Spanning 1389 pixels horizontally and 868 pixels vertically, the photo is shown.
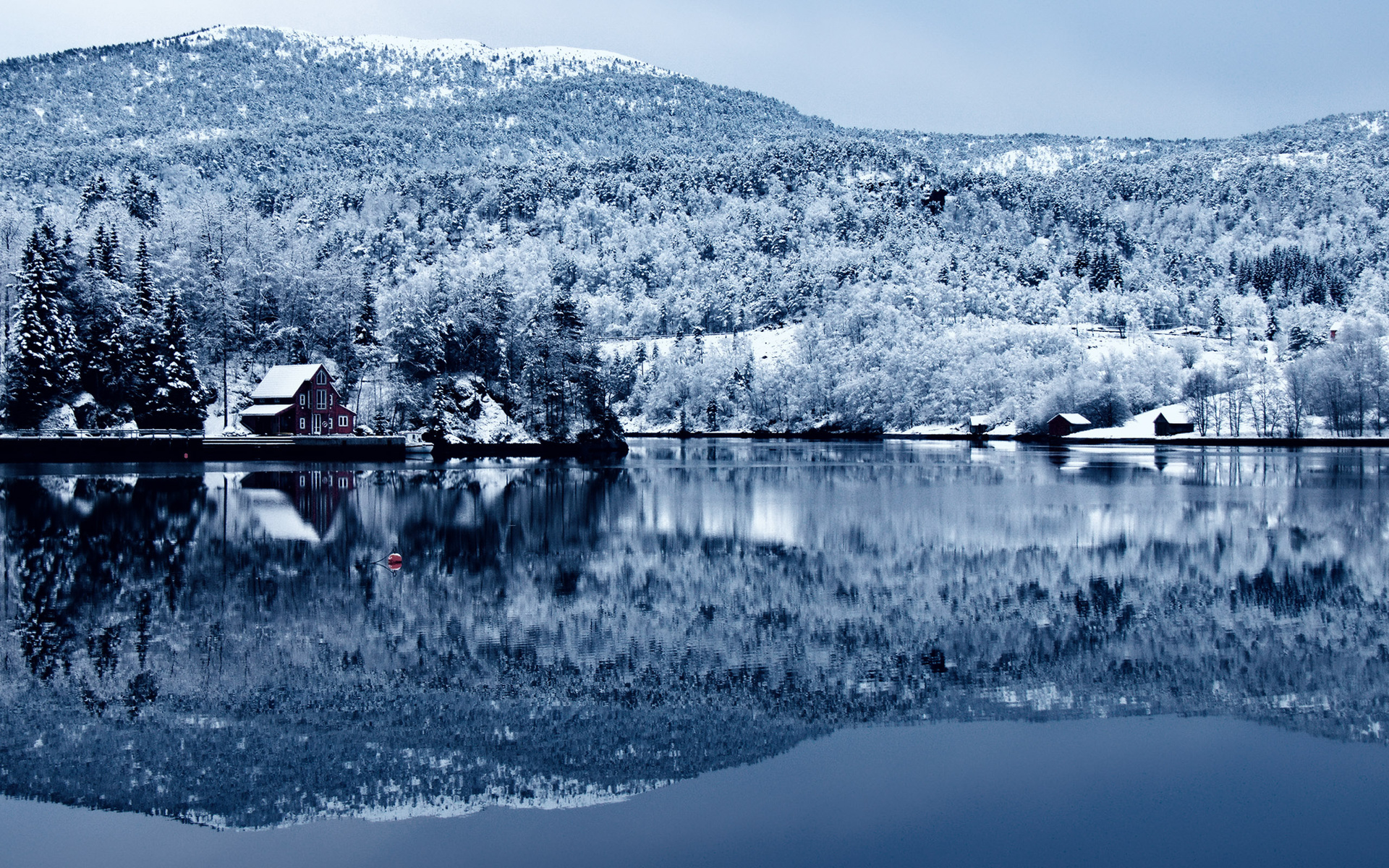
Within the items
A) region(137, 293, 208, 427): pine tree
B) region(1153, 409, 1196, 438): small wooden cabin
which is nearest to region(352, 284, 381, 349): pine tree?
region(137, 293, 208, 427): pine tree

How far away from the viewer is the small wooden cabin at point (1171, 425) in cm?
11862

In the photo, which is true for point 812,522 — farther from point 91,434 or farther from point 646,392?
point 646,392

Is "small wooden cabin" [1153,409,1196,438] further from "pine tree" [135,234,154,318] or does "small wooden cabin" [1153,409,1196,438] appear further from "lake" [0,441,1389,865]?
"lake" [0,441,1389,865]

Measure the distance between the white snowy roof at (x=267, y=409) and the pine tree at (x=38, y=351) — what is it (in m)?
12.8

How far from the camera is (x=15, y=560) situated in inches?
986

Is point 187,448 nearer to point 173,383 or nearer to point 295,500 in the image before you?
point 173,383

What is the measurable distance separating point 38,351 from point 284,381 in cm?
1755

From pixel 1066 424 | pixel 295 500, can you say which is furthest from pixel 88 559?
pixel 1066 424

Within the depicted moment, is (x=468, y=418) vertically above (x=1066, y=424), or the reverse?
(x=468, y=418)

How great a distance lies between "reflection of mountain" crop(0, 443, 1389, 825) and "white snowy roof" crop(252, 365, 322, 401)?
48.9 m

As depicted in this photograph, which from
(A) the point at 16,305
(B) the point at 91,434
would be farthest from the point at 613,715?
(A) the point at 16,305

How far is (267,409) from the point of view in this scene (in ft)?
277

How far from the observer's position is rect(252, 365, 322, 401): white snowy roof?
85375 millimetres

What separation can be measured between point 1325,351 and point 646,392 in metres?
85.8
